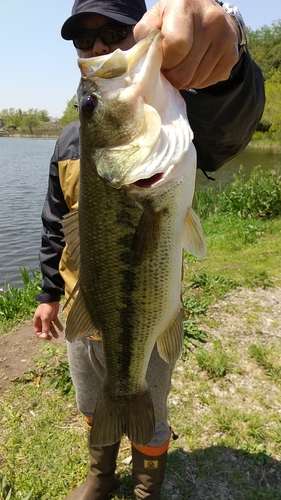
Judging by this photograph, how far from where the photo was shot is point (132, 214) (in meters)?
1.55

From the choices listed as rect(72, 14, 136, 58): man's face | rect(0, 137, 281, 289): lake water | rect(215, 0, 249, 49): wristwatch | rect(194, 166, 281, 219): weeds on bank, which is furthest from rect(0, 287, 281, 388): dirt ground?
rect(194, 166, 281, 219): weeds on bank

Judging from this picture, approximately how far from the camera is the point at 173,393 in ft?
11.5

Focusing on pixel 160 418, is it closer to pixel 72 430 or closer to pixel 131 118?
pixel 72 430

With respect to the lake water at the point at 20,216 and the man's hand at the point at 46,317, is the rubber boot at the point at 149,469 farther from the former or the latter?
the lake water at the point at 20,216

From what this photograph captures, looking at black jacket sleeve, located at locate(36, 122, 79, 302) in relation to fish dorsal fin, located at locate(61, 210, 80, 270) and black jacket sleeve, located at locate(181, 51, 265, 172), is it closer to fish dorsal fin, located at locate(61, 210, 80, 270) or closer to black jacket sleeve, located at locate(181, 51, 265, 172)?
fish dorsal fin, located at locate(61, 210, 80, 270)

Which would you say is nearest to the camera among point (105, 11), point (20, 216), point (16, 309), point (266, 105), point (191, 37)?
point (191, 37)

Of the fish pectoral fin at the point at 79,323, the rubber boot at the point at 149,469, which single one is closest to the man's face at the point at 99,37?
the fish pectoral fin at the point at 79,323

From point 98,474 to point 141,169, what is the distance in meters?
2.20

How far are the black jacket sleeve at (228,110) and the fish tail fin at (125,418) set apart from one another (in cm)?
133

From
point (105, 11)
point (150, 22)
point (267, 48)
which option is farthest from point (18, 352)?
point (267, 48)

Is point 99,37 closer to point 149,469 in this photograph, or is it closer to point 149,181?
point 149,181

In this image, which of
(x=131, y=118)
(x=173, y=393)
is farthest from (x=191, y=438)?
(x=131, y=118)

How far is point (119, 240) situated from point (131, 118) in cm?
48

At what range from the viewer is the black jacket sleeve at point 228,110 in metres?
1.83
